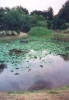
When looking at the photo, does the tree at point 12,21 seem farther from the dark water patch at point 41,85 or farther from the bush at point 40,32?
the dark water patch at point 41,85

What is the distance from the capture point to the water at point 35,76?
10.6m

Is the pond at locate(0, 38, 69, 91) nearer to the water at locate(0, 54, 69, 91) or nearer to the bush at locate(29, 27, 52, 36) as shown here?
the water at locate(0, 54, 69, 91)

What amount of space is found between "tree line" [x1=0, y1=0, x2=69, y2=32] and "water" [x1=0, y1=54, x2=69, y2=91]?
24.5 m

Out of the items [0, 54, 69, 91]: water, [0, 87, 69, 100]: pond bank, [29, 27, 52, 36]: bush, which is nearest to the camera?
[0, 87, 69, 100]: pond bank

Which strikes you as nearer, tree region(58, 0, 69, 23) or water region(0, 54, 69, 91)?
water region(0, 54, 69, 91)

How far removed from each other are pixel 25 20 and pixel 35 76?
30955 mm

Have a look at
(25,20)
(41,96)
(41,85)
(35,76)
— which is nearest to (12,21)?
(25,20)

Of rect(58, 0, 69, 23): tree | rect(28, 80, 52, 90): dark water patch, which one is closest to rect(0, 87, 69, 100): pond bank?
rect(28, 80, 52, 90): dark water patch

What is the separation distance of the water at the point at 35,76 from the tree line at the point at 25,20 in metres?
24.5

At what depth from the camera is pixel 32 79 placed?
11617 millimetres

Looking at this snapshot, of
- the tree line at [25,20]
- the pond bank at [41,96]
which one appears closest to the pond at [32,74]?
the pond bank at [41,96]

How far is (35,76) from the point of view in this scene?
39.8ft

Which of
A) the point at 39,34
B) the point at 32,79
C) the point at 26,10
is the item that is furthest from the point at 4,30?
the point at 32,79

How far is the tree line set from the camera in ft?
128
